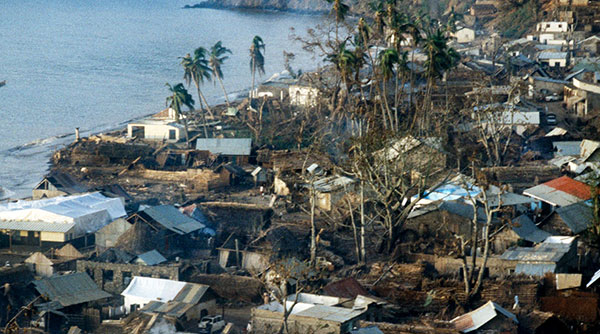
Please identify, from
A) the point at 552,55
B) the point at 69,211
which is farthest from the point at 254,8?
the point at 69,211

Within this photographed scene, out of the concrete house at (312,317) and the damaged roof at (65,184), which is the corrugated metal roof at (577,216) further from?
Answer: the damaged roof at (65,184)

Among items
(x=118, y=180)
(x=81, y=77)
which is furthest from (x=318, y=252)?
(x=81, y=77)

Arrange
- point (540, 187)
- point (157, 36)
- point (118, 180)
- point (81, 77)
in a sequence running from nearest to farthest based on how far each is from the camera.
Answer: point (540, 187)
point (118, 180)
point (81, 77)
point (157, 36)

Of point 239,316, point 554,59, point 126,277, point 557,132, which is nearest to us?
point 239,316

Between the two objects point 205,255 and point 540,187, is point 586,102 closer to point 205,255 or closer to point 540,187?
point 540,187

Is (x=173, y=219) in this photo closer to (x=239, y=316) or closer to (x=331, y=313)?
(x=239, y=316)

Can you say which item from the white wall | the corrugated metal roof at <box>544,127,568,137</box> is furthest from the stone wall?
the white wall
